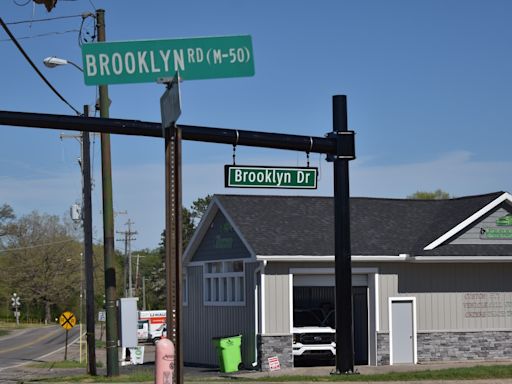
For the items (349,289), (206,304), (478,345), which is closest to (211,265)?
(206,304)

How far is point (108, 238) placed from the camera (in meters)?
25.4

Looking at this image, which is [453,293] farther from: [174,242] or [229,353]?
[174,242]

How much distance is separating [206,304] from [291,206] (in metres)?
4.38

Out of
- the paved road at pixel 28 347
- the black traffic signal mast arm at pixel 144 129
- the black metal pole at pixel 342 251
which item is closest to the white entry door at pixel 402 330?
the black metal pole at pixel 342 251

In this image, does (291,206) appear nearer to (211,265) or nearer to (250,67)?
(211,265)

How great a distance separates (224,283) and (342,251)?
42.7ft

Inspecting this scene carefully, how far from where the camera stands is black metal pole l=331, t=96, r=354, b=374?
59.3 feet

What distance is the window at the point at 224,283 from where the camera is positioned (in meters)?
29.6

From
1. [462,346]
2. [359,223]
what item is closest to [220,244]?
[359,223]

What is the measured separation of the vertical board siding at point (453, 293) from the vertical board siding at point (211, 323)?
394 cm

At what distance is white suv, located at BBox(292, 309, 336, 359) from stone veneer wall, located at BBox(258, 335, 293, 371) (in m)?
0.58

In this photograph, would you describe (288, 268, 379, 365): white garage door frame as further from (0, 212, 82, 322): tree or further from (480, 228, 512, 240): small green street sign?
(0, 212, 82, 322): tree

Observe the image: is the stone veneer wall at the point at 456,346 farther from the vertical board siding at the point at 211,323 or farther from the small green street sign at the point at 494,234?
the vertical board siding at the point at 211,323

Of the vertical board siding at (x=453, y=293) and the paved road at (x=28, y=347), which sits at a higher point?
the vertical board siding at (x=453, y=293)
